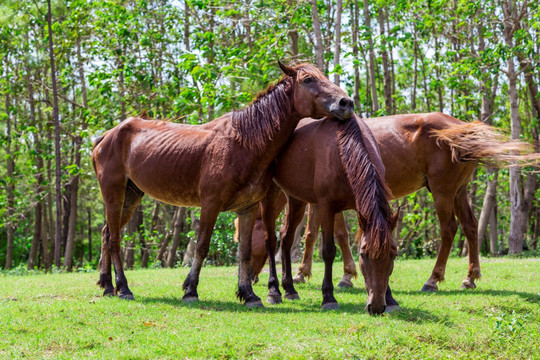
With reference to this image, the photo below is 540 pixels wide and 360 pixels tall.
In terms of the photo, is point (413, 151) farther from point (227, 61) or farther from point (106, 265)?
point (227, 61)

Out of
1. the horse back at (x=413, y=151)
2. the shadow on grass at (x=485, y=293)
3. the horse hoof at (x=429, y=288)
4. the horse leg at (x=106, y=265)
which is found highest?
the horse back at (x=413, y=151)

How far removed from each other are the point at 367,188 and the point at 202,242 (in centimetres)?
234

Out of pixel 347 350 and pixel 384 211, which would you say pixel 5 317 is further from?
pixel 384 211

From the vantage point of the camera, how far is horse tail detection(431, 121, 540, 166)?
8.26 metres

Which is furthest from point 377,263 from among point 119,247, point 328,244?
point 119,247

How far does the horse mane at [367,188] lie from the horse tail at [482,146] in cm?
213

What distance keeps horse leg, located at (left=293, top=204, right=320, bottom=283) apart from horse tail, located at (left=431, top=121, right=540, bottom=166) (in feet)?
7.79

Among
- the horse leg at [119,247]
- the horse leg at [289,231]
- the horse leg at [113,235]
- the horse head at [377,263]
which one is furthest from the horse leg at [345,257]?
the horse leg at [113,235]

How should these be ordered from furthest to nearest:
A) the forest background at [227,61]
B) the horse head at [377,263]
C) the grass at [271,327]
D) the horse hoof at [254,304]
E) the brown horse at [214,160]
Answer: the forest background at [227,61]
the brown horse at [214,160]
the horse hoof at [254,304]
the horse head at [377,263]
the grass at [271,327]

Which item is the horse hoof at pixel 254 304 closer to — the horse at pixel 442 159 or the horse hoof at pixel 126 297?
the horse hoof at pixel 126 297

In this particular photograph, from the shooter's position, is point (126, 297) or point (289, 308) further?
point (126, 297)

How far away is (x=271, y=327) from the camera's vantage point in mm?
6043

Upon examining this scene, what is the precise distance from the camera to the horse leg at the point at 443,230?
8.67 meters

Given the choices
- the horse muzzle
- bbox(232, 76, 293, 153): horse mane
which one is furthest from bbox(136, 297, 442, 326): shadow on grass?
the horse muzzle
